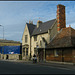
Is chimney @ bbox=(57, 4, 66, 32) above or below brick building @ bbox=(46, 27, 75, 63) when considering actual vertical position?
above

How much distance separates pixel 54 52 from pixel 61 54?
2065 mm

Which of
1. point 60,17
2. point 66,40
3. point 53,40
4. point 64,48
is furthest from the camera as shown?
point 60,17

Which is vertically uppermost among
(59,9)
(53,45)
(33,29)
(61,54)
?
(59,9)

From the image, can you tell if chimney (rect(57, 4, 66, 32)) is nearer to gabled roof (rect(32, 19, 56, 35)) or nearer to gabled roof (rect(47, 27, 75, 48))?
gabled roof (rect(32, 19, 56, 35))

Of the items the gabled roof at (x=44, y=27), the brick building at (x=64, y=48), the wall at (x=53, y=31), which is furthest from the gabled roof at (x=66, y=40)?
the gabled roof at (x=44, y=27)

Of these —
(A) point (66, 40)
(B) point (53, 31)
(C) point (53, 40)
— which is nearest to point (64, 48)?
(A) point (66, 40)

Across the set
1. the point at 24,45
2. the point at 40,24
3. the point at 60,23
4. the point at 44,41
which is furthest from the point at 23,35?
the point at 60,23

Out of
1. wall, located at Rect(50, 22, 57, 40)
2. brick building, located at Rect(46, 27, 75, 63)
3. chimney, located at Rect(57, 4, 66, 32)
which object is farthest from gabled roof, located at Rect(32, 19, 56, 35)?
brick building, located at Rect(46, 27, 75, 63)

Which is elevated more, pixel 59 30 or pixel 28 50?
pixel 59 30

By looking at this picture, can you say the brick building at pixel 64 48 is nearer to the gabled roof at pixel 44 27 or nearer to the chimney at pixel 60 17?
the chimney at pixel 60 17

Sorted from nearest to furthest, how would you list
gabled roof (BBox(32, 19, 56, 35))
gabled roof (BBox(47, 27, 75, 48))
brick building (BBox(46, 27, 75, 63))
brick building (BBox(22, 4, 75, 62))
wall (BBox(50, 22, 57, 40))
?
brick building (BBox(46, 27, 75, 63)) < gabled roof (BBox(47, 27, 75, 48)) < brick building (BBox(22, 4, 75, 62)) < wall (BBox(50, 22, 57, 40)) < gabled roof (BBox(32, 19, 56, 35))

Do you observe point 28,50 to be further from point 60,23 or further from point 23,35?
point 60,23

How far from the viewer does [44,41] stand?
31.6m

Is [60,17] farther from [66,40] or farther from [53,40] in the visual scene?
[66,40]
